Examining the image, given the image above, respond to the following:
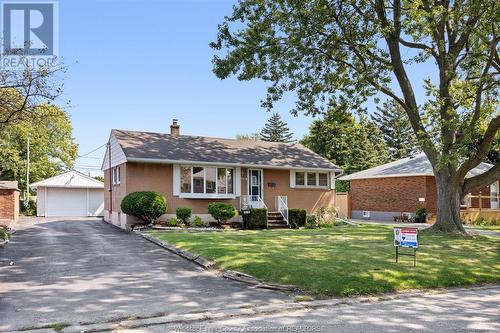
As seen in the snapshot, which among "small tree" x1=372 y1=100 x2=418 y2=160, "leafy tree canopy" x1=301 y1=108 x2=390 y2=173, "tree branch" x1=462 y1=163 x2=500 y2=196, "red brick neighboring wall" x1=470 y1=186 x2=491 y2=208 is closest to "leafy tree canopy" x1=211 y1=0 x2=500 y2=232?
"tree branch" x1=462 y1=163 x2=500 y2=196

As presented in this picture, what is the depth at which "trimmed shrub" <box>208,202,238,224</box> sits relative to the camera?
885 inches

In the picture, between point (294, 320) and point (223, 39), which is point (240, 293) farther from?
point (223, 39)

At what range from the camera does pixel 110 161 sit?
26.1 meters

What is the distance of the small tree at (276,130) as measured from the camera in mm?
76188

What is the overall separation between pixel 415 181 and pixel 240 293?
25.2 meters

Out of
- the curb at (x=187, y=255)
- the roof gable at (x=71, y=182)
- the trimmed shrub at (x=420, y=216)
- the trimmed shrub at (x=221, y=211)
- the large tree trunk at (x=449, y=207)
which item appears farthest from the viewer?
the roof gable at (x=71, y=182)

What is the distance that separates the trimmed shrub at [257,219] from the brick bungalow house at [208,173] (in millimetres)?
1388

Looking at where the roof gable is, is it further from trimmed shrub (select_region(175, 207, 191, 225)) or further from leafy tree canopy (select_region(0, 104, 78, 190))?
trimmed shrub (select_region(175, 207, 191, 225))

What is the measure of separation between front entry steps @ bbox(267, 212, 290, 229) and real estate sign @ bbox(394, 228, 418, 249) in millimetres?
13127

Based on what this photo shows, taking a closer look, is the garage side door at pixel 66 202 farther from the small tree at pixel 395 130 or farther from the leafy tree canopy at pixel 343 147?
the small tree at pixel 395 130

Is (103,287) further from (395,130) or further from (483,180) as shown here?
(395,130)

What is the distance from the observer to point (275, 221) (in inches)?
956

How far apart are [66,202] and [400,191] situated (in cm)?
2558

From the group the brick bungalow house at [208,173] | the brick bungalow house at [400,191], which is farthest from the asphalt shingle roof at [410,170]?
the brick bungalow house at [208,173]
